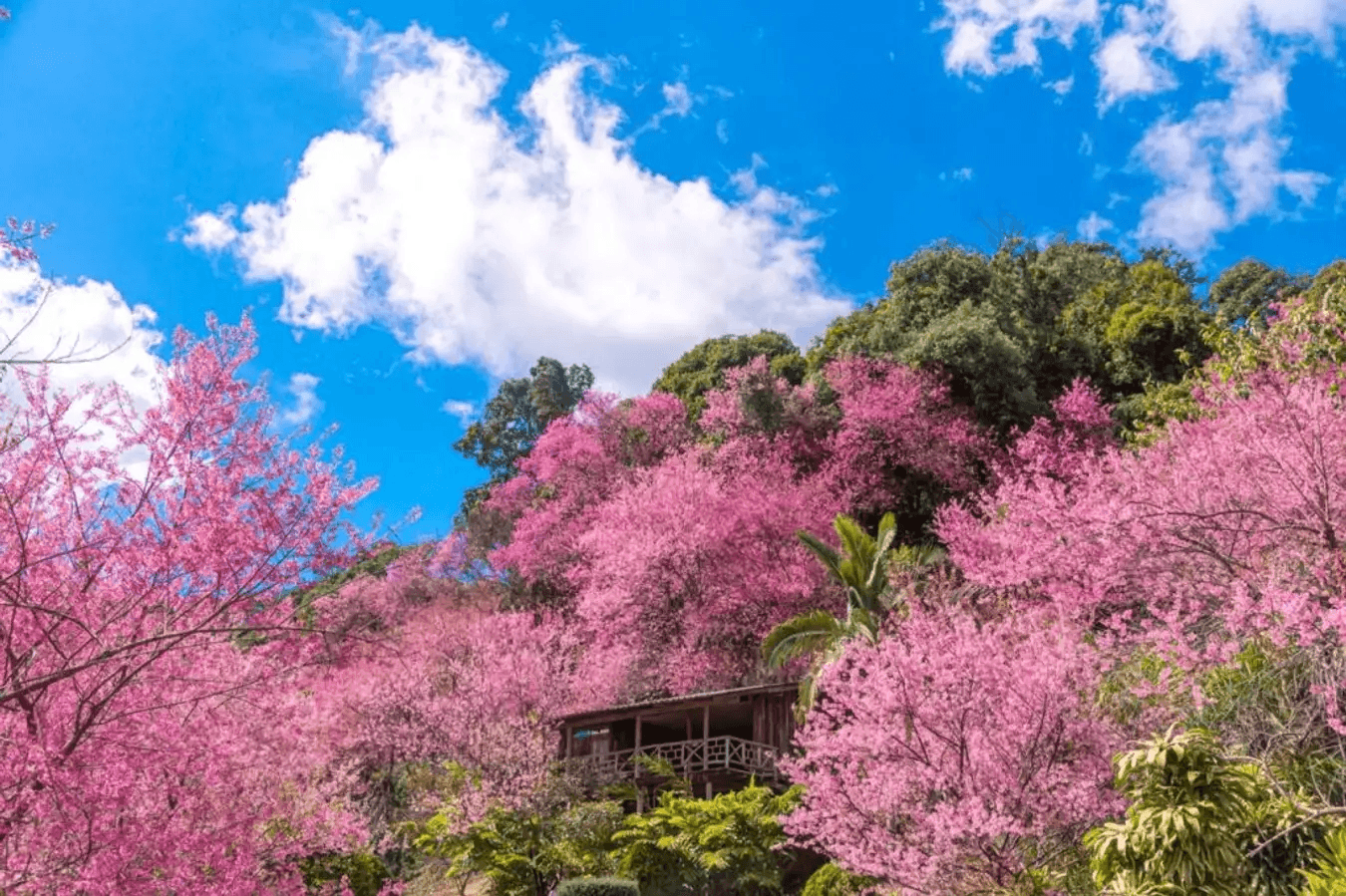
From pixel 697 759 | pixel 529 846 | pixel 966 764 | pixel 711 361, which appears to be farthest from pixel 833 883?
pixel 711 361

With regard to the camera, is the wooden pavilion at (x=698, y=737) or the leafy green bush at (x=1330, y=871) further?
the wooden pavilion at (x=698, y=737)

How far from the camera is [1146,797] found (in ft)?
27.5

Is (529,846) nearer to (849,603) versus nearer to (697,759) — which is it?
(697,759)

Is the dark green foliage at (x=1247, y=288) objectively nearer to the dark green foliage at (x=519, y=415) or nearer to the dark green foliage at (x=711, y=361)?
the dark green foliage at (x=711, y=361)

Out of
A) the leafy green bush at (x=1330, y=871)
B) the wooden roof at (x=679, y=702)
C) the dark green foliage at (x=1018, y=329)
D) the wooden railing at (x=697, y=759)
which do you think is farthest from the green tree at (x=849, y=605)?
the leafy green bush at (x=1330, y=871)

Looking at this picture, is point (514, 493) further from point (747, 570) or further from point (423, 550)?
point (747, 570)

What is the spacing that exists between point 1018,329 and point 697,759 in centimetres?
1451

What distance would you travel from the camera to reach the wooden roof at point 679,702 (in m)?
21.4

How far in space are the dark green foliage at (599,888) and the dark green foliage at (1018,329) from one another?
15085 mm

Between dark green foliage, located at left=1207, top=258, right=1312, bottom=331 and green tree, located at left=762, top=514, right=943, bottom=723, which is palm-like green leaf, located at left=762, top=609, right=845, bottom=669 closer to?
green tree, located at left=762, top=514, right=943, bottom=723

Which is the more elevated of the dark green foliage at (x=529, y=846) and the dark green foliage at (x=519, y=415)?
the dark green foliage at (x=519, y=415)

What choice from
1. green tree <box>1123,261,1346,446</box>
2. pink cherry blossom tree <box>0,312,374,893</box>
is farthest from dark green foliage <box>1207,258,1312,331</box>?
pink cherry blossom tree <box>0,312,374,893</box>

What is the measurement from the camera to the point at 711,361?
36438mm

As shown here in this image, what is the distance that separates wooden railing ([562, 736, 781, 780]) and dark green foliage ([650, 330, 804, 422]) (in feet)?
42.7
